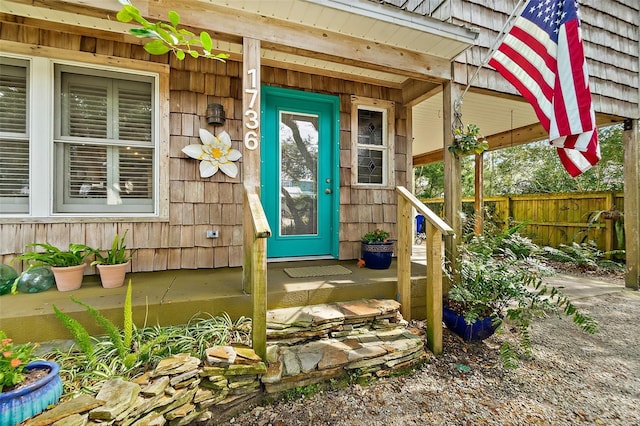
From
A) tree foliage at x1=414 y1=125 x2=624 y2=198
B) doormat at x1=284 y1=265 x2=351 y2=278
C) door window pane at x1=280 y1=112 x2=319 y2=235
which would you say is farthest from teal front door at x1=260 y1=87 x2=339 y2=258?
tree foliage at x1=414 y1=125 x2=624 y2=198

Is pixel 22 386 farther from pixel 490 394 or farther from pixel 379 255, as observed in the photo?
pixel 379 255

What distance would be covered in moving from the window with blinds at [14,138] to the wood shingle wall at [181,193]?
0.20m

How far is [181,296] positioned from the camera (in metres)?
2.09

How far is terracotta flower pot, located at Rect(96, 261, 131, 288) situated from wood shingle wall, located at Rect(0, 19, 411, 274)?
44 centimetres

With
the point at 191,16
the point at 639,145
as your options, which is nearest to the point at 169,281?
the point at 191,16

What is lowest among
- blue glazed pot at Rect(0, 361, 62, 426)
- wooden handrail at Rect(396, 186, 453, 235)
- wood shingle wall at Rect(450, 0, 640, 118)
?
blue glazed pot at Rect(0, 361, 62, 426)

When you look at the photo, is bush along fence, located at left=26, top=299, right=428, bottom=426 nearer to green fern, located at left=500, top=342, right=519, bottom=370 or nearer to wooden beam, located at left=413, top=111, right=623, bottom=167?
green fern, located at left=500, top=342, right=519, bottom=370

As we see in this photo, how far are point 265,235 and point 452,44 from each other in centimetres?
243

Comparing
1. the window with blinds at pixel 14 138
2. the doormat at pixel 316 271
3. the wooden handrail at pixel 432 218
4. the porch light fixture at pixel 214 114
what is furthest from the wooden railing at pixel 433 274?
the window with blinds at pixel 14 138

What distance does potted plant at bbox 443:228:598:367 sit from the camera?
220cm

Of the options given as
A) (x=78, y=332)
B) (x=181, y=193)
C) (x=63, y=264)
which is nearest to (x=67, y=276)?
(x=63, y=264)

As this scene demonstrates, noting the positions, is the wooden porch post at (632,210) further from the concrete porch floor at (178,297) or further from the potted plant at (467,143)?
the concrete porch floor at (178,297)

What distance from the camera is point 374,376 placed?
6.38 ft

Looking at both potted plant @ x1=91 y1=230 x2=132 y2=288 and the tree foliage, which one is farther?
the tree foliage
